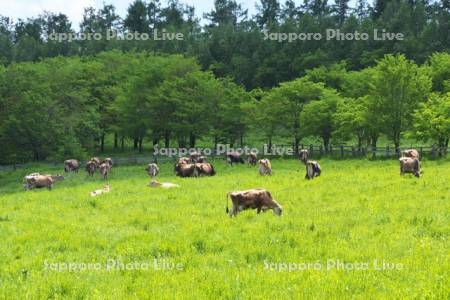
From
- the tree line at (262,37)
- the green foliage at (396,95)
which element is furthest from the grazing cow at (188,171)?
the tree line at (262,37)

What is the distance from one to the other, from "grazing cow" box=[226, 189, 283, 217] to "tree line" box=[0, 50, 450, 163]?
96.9 feet

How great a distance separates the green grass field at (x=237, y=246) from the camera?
27.0 feet

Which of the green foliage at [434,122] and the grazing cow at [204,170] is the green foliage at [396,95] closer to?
the green foliage at [434,122]

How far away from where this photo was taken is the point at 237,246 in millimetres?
11297

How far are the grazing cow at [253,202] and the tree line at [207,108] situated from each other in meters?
29.5

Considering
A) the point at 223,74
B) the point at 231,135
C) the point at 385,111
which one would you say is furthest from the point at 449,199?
the point at 223,74

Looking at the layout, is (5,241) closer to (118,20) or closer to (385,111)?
(385,111)

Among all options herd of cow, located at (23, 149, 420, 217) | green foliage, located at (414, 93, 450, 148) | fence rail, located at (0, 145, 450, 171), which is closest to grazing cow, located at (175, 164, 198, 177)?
herd of cow, located at (23, 149, 420, 217)

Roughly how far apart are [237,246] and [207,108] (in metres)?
43.4

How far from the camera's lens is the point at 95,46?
11875 cm

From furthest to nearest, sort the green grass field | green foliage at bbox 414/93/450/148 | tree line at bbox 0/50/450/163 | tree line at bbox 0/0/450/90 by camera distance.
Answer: tree line at bbox 0/0/450/90 < tree line at bbox 0/50/450/163 < green foliage at bbox 414/93/450/148 < the green grass field

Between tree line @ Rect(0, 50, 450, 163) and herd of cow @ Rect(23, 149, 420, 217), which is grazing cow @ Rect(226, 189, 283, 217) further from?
tree line @ Rect(0, 50, 450, 163)

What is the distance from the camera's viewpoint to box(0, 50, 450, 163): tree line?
1721 inches

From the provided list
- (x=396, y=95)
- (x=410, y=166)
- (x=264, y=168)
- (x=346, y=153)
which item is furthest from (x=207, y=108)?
(x=410, y=166)
